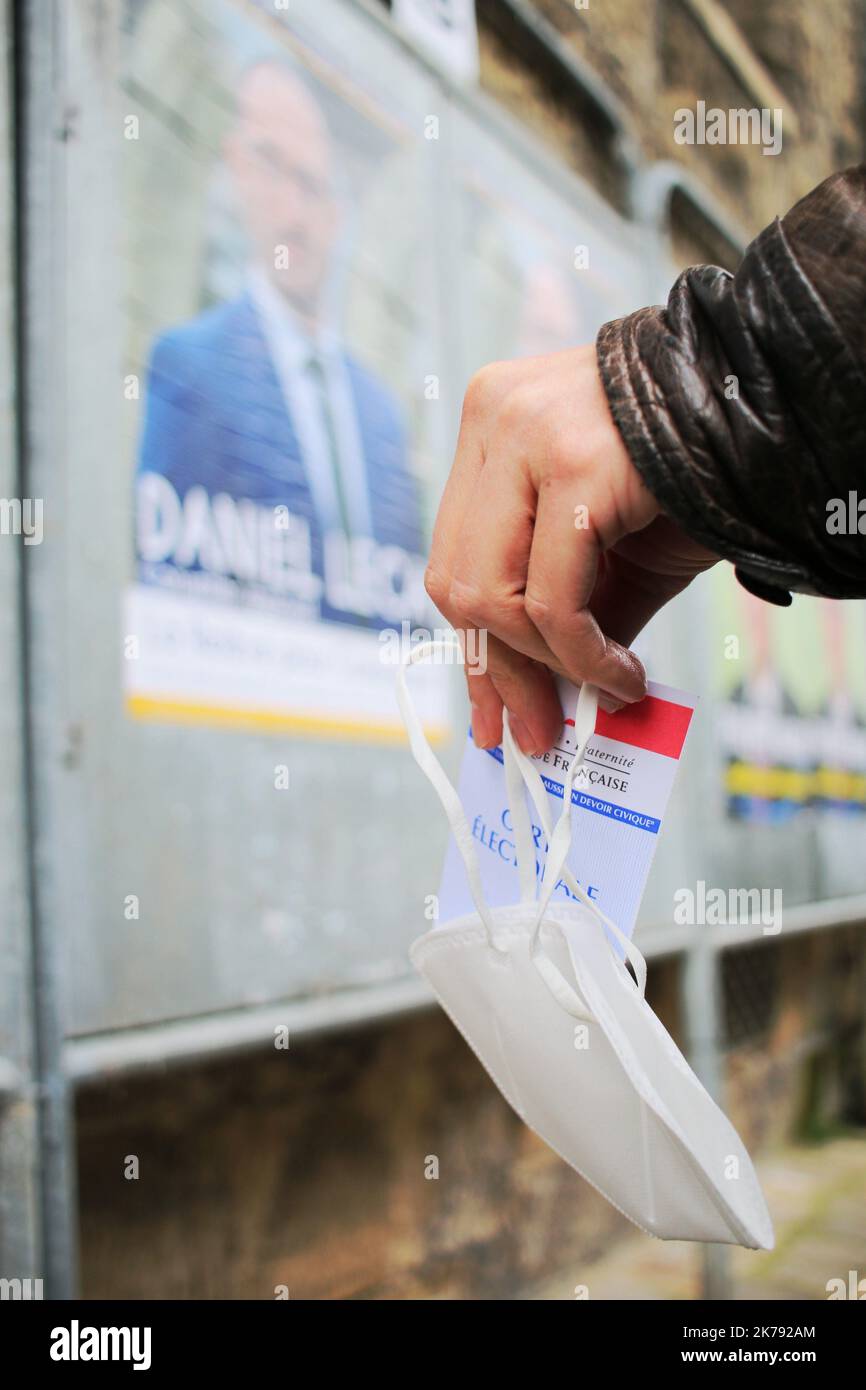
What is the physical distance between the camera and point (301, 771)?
308 centimetres

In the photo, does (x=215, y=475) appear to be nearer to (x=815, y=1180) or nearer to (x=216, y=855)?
(x=216, y=855)

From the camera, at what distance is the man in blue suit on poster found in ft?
9.23

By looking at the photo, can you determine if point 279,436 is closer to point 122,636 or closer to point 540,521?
point 122,636

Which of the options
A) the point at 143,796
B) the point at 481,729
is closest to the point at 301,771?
the point at 143,796

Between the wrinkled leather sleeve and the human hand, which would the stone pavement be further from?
the wrinkled leather sleeve

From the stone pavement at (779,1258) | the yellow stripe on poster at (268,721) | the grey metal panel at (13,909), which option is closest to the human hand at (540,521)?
the grey metal panel at (13,909)

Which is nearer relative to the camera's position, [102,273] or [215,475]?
[102,273]

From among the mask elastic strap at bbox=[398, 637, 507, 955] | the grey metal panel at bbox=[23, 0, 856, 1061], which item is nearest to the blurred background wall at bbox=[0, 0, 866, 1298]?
the grey metal panel at bbox=[23, 0, 856, 1061]

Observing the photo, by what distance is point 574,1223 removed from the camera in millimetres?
4484

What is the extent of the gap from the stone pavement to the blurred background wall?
0.04m

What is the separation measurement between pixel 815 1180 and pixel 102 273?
500 cm

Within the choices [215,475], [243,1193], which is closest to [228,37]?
[215,475]

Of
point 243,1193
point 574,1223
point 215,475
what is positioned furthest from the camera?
point 574,1223

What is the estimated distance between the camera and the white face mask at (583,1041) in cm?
122
